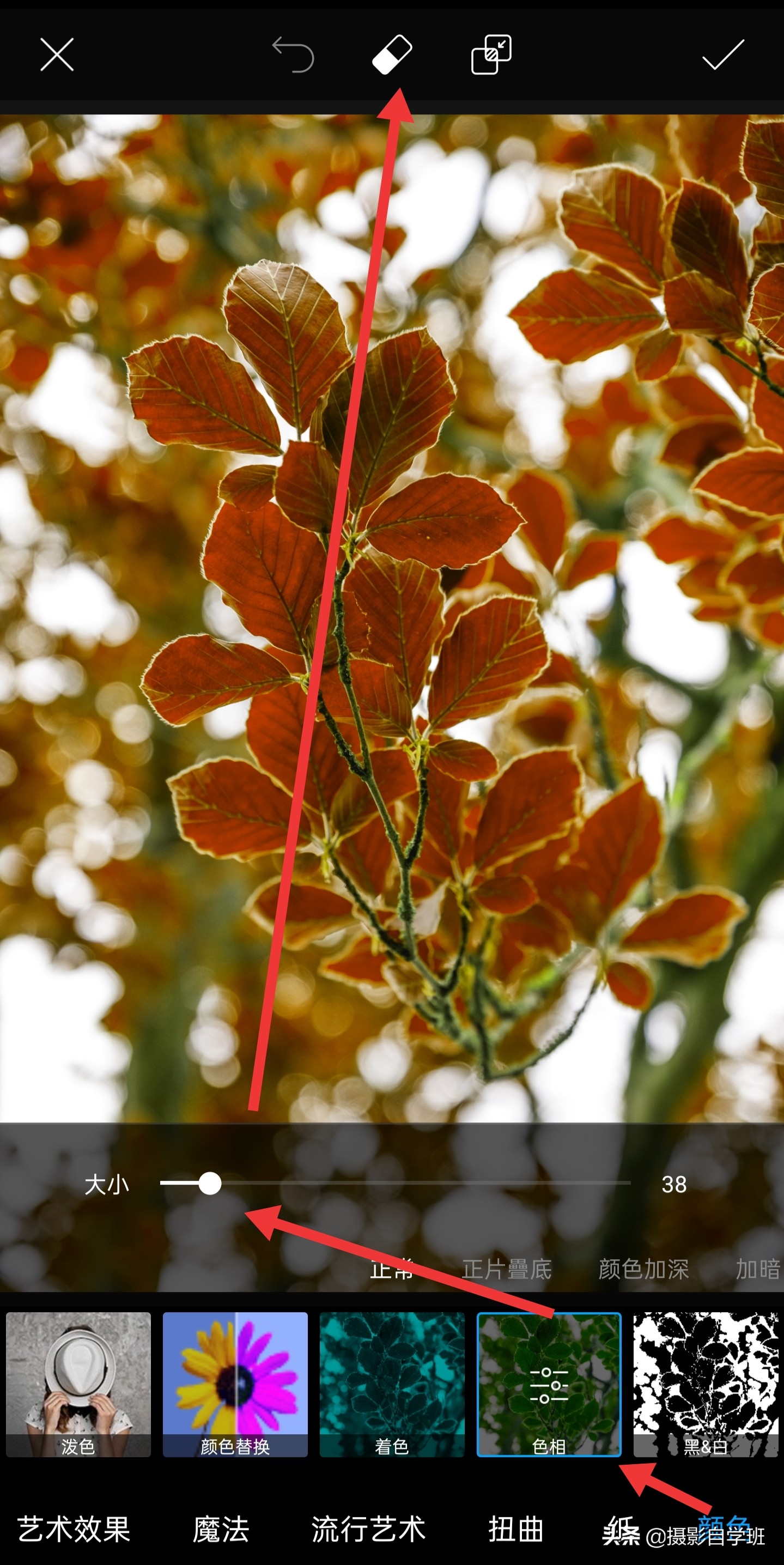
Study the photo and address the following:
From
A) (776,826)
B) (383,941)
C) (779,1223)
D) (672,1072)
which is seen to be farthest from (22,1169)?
(776,826)

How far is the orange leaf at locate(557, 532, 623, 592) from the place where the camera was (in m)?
0.69

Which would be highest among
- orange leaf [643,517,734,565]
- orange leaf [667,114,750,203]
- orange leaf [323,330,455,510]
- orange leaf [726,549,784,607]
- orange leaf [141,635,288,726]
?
orange leaf [667,114,750,203]

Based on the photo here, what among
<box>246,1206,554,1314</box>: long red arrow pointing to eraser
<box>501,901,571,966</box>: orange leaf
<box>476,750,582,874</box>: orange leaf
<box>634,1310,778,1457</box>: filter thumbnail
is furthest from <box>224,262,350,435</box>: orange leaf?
<box>634,1310,778,1457</box>: filter thumbnail

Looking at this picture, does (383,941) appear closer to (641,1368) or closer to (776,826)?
(641,1368)

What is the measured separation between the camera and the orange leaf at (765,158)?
0.40 meters

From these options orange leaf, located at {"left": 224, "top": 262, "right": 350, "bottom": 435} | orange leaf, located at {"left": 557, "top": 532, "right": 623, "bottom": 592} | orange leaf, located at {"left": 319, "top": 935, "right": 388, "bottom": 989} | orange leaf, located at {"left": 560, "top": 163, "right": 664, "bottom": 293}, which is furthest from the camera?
orange leaf, located at {"left": 557, "top": 532, "right": 623, "bottom": 592}

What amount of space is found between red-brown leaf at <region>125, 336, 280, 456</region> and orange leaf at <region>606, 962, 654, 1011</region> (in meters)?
0.39

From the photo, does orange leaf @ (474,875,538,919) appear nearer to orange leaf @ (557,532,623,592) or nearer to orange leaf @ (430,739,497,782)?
orange leaf @ (430,739,497,782)

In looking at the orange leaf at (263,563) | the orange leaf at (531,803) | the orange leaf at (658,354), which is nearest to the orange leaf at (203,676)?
the orange leaf at (263,563)

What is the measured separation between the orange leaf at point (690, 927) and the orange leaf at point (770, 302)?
1.02 ft

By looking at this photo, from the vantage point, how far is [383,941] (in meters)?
0.42
